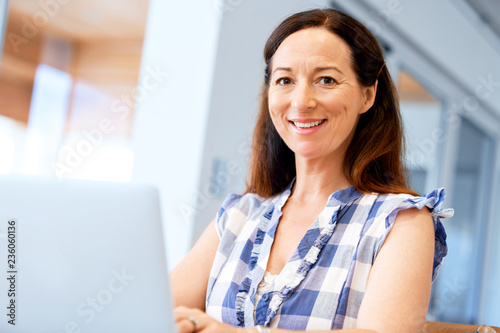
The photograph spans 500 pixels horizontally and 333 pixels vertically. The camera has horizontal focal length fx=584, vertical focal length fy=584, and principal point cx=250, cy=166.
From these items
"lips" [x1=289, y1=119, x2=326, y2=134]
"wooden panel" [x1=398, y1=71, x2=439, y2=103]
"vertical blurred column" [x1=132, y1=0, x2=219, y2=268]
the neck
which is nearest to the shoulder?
the neck

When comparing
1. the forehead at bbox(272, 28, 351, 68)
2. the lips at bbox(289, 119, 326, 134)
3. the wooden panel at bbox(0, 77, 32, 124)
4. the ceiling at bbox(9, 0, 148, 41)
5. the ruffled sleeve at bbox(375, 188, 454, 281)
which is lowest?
the ruffled sleeve at bbox(375, 188, 454, 281)

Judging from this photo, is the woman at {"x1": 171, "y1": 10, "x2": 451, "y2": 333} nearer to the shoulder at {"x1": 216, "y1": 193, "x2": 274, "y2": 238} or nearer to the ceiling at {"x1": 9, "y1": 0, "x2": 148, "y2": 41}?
the shoulder at {"x1": 216, "y1": 193, "x2": 274, "y2": 238}

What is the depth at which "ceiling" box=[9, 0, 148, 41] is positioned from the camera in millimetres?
5512

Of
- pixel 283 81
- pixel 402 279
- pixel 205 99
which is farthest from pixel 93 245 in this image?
pixel 205 99

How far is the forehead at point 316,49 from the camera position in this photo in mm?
1439

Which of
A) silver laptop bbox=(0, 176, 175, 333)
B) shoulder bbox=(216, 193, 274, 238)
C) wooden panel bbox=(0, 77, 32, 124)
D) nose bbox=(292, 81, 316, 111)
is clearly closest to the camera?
silver laptop bbox=(0, 176, 175, 333)

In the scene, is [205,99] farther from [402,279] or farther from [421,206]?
[402,279]

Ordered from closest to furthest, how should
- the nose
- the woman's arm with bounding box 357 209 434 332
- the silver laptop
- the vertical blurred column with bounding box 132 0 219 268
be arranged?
the silver laptop < the woman's arm with bounding box 357 209 434 332 < the nose < the vertical blurred column with bounding box 132 0 219 268

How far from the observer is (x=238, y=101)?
292 cm

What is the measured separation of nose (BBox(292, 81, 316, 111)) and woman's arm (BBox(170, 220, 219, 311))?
43 centimetres

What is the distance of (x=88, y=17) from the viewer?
607 cm

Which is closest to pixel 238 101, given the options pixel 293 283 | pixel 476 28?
pixel 293 283

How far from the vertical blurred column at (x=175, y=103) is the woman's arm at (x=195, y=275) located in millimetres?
1114

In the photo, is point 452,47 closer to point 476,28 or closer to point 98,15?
point 476,28
